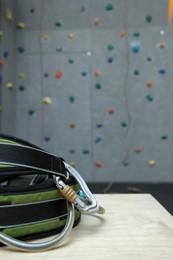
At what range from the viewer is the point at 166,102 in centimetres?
263

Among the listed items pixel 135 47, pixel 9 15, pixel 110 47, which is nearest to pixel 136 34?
pixel 135 47

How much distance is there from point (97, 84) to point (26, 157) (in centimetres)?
226

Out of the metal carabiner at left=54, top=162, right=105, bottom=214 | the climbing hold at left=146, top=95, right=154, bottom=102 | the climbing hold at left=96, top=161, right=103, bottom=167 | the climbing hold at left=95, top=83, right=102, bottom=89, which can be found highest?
the climbing hold at left=95, top=83, right=102, bottom=89

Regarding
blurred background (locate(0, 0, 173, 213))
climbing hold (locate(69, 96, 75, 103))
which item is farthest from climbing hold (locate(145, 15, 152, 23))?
climbing hold (locate(69, 96, 75, 103))

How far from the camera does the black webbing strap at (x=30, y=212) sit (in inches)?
16.1

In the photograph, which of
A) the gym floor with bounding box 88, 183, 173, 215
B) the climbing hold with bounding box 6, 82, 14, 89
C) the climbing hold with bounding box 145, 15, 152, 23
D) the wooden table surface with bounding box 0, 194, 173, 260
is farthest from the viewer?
the climbing hold with bounding box 145, 15, 152, 23

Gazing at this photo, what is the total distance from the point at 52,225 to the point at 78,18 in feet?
8.14

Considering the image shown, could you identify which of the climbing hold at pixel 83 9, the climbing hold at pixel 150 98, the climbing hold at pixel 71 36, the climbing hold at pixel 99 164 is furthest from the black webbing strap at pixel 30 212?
the climbing hold at pixel 83 9

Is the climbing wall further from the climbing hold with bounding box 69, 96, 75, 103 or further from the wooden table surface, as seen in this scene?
the wooden table surface

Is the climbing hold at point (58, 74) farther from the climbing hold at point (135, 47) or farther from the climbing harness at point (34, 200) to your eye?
the climbing harness at point (34, 200)

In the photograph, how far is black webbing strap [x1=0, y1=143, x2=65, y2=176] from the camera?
0.42m

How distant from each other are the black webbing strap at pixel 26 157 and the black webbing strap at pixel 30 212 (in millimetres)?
54

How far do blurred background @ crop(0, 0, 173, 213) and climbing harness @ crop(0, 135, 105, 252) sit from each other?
2.17 meters

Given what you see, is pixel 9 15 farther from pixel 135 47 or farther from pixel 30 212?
pixel 30 212
